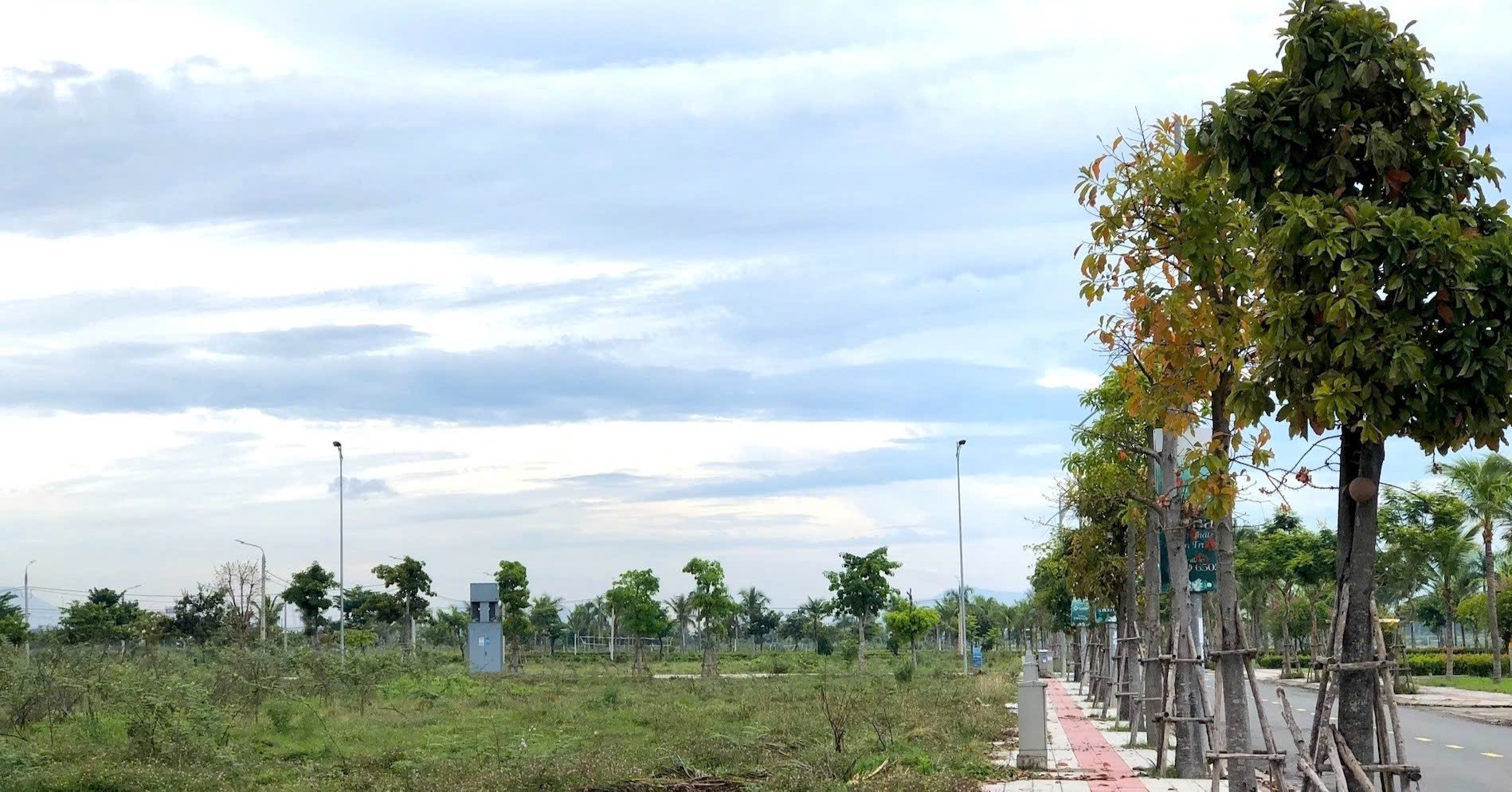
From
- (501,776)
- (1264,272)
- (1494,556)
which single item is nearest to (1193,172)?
(1264,272)

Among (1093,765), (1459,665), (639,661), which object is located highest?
(1093,765)

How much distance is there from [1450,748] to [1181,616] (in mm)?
10106

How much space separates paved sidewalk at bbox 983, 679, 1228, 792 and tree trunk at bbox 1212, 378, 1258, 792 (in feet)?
13.7

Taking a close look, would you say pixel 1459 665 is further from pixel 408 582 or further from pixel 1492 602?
pixel 408 582

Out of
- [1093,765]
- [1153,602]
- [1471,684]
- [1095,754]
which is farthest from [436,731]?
[1471,684]

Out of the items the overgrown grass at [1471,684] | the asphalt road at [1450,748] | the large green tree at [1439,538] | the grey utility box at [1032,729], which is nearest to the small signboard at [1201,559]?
the asphalt road at [1450,748]

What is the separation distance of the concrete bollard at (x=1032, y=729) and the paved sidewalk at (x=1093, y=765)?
0.28 m

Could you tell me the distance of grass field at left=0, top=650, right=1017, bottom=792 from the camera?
16109mm

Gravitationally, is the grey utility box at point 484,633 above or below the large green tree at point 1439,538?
below

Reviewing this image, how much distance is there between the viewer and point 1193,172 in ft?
30.1

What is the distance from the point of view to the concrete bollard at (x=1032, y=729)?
17969 mm

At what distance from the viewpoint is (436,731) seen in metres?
23.7

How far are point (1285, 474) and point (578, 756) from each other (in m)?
11.5

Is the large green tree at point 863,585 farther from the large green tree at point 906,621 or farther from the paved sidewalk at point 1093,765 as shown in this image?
the paved sidewalk at point 1093,765
